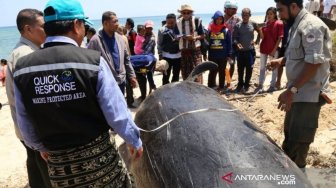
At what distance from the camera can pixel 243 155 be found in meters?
2.06

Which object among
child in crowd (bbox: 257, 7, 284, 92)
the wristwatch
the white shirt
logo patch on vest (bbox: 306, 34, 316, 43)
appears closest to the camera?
logo patch on vest (bbox: 306, 34, 316, 43)

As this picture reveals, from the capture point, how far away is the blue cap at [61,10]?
1.93 meters

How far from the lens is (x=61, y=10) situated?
193 cm

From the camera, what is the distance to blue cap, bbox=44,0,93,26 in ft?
6.32

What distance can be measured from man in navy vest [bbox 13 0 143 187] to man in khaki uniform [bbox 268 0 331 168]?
175cm

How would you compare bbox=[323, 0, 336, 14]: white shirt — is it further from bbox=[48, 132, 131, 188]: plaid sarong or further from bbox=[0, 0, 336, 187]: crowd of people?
bbox=[48, 132, 131, 188]: plaid sarong

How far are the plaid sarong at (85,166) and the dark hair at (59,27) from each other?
71 cm

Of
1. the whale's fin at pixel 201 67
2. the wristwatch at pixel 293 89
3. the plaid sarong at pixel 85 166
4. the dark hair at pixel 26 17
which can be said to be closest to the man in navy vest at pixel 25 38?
the dark hair at pixel 26 17

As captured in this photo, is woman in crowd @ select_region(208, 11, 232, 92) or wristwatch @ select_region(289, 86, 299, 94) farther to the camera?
woman in crowd @ select_region(208, 11, 232, 92)

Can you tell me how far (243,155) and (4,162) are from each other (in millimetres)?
3934

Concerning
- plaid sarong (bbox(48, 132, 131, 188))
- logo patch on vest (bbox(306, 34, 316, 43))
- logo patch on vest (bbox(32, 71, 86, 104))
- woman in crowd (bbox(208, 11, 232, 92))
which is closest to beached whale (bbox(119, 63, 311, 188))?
plaid sarong (bbox(48, 132, 131, 188))

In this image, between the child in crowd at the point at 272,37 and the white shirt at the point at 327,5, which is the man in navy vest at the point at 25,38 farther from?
the white shirt at the point at 327,5

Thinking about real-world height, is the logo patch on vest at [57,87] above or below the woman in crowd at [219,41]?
above

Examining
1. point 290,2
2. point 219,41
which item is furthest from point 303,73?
point 219,41
